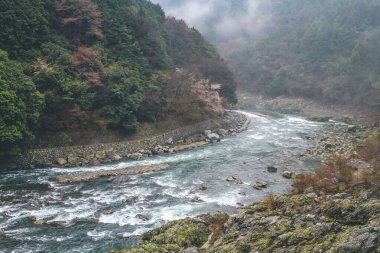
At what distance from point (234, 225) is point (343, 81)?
5609 cm

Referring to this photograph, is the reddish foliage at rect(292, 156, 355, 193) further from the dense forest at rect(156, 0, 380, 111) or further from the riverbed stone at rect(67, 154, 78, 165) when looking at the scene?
the dense forest at rect(156, 0, 380, 111)

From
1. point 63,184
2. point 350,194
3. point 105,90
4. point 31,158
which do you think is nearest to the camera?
point 350,194

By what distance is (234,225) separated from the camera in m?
14.7

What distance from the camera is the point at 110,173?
91.3 ft

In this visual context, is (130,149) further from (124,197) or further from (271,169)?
(271,169)

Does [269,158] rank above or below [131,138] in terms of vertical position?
below

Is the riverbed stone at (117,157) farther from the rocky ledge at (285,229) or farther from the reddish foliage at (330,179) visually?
the reddish foliage at (330,179)

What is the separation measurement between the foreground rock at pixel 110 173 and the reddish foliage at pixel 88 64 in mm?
10279

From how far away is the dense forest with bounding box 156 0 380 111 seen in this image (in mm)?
61625

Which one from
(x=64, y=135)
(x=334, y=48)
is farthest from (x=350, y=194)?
(x=334, y=48)

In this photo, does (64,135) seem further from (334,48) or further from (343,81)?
(334,48)

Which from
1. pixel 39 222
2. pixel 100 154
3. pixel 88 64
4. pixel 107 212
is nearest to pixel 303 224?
pixel 107 212

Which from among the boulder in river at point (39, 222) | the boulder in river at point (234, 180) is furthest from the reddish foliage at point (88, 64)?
the boulder in river at point (39, 222)

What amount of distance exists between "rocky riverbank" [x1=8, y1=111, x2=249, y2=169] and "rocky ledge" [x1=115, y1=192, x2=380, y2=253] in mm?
16496
